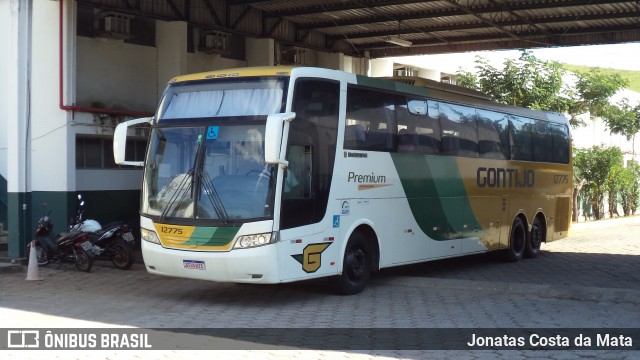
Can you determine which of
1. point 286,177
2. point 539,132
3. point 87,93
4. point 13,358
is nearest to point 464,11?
point 539,132

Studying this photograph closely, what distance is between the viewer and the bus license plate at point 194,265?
10.4 metres

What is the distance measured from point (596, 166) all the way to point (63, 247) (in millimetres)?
23152

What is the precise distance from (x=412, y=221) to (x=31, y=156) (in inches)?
303

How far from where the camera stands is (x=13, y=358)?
7.70 metres

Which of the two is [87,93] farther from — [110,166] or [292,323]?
[292,323]

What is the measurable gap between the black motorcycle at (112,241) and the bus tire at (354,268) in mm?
4889

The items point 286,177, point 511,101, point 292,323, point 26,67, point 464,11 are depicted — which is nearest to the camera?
point 292,323

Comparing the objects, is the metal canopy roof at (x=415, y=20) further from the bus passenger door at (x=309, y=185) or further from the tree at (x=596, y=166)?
the tree at (x=596, y=166)

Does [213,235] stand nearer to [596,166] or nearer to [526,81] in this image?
[526,81]

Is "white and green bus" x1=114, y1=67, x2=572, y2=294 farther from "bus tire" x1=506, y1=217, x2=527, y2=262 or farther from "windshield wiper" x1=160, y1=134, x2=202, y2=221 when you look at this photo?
"bus tire" x1=506, y1=217, x2=527, y2=262

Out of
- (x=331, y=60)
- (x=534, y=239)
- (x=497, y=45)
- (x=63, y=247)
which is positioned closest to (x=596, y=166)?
(x=497, y=45)

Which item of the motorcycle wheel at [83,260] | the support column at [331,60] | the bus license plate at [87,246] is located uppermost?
the support column at [331,60]

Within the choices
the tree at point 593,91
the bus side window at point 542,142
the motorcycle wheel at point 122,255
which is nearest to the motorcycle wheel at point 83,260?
the motorcycle wheel at point 122,255

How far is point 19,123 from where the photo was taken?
1500cm
